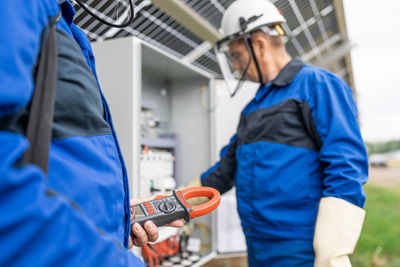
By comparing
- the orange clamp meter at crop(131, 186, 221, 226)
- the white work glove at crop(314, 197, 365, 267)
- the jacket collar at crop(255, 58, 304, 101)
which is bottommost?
the white work glove at crop(314, 197, 365, 267)

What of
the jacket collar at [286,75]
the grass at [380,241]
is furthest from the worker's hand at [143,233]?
the grass at [380,241]

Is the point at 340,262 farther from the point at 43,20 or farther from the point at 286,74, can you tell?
the point at 43,20

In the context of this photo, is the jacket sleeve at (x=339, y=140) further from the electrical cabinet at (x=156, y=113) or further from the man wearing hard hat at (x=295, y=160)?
the electrical cabinet at (x=156, y=113)

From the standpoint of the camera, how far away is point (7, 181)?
228 millimetres

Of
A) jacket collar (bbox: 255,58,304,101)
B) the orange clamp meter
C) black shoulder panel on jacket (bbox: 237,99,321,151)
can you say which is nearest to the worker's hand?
the orange clamp meter

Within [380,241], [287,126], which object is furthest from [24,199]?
[380,241]

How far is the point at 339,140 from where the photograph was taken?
0.91 meters

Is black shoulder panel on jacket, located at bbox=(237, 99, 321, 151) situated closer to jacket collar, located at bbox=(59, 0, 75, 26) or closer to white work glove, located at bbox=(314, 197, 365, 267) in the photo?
white work glove, located at bbox=(314, 197, 365, 267)

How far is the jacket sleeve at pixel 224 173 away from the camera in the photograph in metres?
1.34

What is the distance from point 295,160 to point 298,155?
24mm

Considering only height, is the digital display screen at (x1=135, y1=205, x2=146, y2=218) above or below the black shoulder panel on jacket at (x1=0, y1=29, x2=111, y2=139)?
below

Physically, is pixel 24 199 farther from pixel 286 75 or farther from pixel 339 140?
pixel 286 75

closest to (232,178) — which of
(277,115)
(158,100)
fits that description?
(277,115)

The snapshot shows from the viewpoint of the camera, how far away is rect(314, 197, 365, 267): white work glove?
32.0 inches
